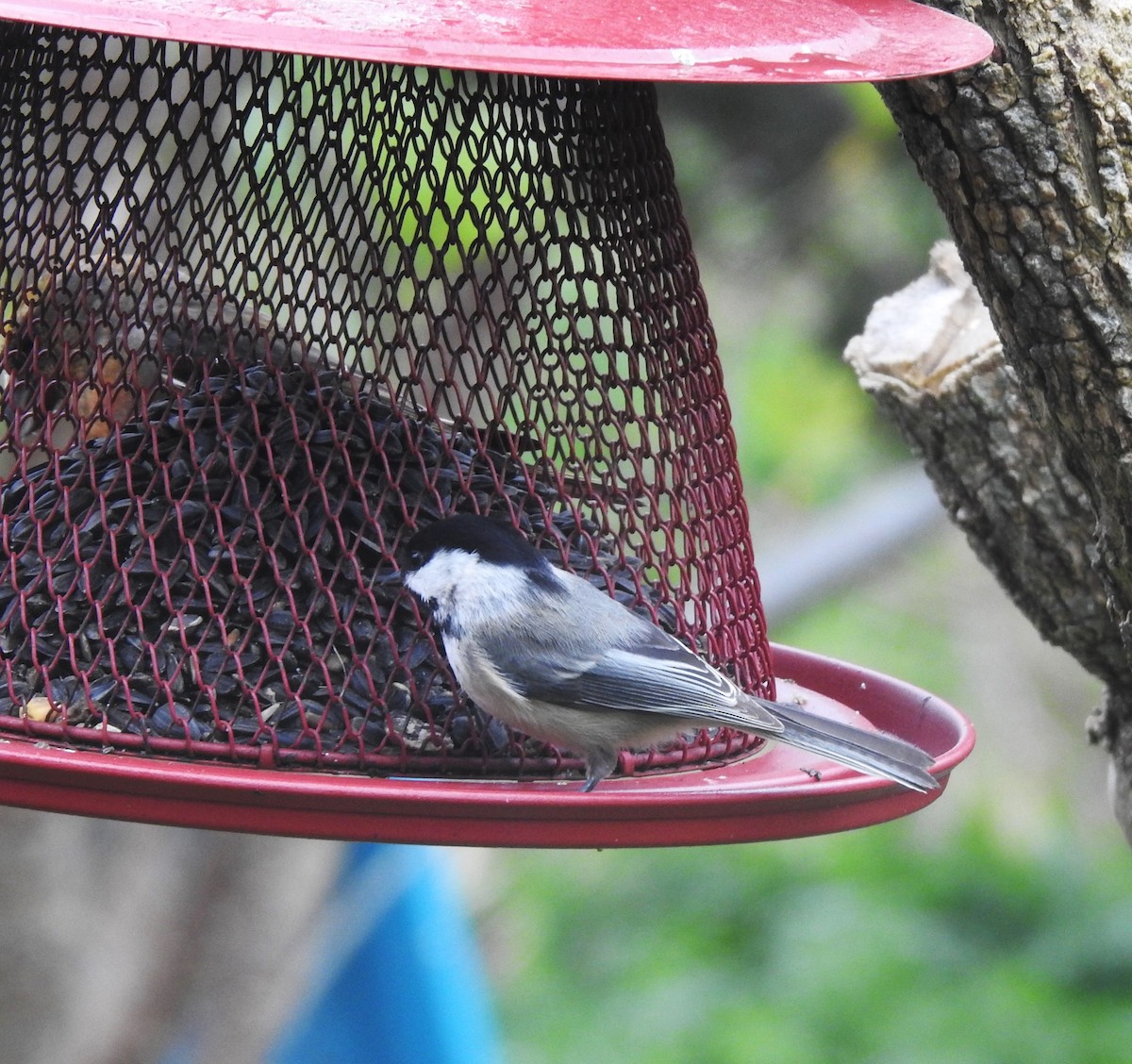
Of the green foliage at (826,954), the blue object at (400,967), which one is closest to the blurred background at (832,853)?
the green foliage at (826,954)

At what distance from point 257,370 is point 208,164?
1.21 ft

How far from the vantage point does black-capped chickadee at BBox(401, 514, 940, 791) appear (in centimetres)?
252

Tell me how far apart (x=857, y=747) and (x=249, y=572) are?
1066 millimetres

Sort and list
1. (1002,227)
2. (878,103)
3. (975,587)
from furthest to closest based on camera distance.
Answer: (975,587)
(878,103)
(1002,227)

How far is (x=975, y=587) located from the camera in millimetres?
10320

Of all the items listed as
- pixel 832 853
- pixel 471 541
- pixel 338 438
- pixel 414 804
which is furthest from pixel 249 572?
pixel 832 853

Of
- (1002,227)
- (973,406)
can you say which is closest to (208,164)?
(1002,227)

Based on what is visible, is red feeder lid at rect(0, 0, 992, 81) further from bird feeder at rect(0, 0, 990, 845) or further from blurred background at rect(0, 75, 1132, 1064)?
blurred background at rect(0, 75, 1132, 1064)

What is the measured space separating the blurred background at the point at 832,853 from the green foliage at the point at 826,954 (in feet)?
0.05

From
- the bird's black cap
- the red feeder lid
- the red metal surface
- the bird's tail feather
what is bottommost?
the red metal surface

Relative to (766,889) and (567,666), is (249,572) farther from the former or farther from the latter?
(766,889)

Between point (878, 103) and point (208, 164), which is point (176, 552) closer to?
point (208, 164)

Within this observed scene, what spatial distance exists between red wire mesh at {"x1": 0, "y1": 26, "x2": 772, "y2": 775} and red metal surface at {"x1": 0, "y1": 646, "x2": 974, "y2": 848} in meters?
0.21

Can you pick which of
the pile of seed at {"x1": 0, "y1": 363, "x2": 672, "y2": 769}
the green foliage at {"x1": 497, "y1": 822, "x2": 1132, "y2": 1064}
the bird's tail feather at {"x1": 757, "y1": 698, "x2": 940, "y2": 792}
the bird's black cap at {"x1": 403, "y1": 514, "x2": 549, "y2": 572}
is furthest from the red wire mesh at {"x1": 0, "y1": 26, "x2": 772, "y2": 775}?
the green foliage at {"x1": 497, "y1": 822, "x2": 1132, "y2": 1064}
